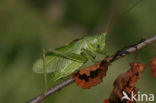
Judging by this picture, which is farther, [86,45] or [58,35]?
[58,35]

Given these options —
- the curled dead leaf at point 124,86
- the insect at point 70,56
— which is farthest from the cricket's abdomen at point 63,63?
the curled dead leaf at point 124,86

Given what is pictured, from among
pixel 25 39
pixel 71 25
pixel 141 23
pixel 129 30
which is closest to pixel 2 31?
pixel 25 39

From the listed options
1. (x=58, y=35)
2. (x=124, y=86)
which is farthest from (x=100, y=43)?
(x=58, y=35)

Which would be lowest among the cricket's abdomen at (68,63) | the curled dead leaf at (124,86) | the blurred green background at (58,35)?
the curled dead leaf at (124,86)

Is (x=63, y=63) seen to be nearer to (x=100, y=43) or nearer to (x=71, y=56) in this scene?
(x=71, y=56)

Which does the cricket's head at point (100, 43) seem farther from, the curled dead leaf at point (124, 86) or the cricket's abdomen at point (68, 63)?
the curled dead leaf at point (124, 86)
